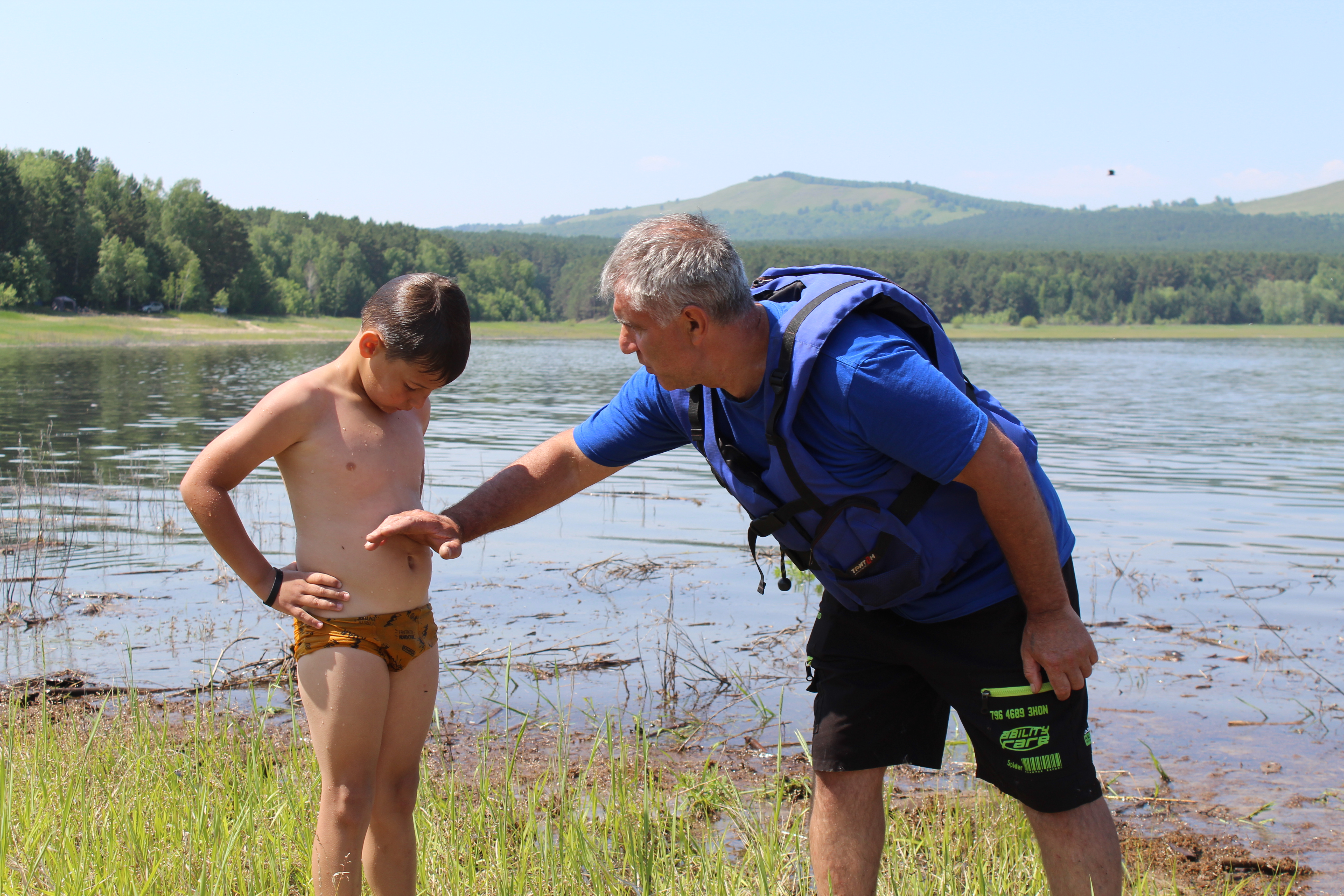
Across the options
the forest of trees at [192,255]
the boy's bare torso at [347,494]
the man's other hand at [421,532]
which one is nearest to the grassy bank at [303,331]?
the forest of trees at [192,255]

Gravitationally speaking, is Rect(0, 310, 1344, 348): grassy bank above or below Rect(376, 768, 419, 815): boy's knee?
above

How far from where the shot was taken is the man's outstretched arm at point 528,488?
331cm

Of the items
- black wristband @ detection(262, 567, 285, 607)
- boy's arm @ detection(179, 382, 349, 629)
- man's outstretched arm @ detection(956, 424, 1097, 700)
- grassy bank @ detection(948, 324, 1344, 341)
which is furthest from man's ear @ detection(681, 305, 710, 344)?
grassy bank @ detection(948, 324, 1344, 341)

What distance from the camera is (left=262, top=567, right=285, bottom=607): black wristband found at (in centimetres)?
282

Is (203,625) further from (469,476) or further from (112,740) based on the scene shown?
(469,476)

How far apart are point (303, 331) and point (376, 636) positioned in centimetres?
7909

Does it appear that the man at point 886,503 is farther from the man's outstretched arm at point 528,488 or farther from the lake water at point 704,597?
the lake water at point 704,597

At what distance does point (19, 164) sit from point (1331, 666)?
9801 cm

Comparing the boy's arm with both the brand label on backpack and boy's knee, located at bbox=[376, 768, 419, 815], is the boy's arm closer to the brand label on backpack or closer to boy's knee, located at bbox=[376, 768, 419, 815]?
boy's knee, located at bbox=[376, 768, 419, 815]

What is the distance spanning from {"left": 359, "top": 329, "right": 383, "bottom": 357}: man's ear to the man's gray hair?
0.66 metres

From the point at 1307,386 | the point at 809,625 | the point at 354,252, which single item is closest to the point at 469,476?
the point at 809,625

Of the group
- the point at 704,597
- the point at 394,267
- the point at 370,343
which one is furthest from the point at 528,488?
the point at 394,267

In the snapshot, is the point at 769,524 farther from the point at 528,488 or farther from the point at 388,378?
the point at 388,378

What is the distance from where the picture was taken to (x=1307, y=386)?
114ft
